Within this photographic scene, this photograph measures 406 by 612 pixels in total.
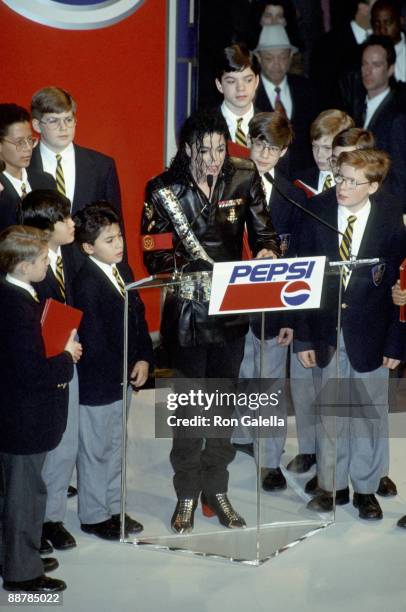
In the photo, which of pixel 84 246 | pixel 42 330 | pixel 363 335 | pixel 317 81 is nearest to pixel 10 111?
pixel 84 246

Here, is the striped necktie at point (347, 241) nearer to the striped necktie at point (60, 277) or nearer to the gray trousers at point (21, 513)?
the striped necktie at point (60, 277)

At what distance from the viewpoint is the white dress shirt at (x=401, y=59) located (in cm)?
848

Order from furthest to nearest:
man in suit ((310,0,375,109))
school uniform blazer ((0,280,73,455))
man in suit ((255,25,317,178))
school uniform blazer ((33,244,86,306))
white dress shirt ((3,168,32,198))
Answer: man in suit ((310,0,375,109))
man in suit ((255,25,317,178))
white dress shirt ((3,168,32,198))
school uniform blazer ((33,244,86,306))
school uniform blazer ((0,280,73,455))

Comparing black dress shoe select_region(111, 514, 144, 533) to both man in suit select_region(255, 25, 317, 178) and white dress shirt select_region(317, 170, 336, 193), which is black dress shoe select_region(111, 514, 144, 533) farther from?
man in suit select_region(255, 25, 317, 178)

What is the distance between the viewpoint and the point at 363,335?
4.84 m

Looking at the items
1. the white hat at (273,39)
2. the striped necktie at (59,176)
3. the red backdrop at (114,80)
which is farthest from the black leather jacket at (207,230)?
the white hat at (273,39)

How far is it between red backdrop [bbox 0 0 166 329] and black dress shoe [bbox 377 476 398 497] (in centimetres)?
225

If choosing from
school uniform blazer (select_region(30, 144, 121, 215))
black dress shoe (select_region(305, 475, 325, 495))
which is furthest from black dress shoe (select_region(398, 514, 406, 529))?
school uniform blazer (select_region(30, 144, 121, 215))

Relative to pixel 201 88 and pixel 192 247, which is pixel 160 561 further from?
pixel 201 88

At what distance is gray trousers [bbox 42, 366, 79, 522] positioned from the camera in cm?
462

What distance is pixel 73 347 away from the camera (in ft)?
13.9

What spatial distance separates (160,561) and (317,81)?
4.12 metres

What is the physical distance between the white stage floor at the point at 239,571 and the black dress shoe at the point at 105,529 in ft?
0.11

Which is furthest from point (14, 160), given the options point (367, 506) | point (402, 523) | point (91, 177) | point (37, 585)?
point (402, 523)
